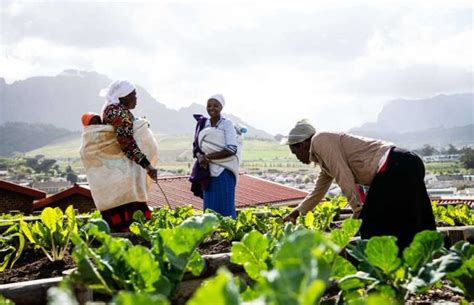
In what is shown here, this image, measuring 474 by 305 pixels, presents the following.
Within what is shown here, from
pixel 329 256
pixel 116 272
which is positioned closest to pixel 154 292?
pixel 116 272

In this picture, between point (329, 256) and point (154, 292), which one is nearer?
point (154, 292)

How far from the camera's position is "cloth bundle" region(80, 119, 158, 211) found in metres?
4.88

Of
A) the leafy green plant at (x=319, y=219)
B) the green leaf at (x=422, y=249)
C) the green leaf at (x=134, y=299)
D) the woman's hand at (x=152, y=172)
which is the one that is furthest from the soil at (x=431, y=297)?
the woman's hand at (x=152, y=172)

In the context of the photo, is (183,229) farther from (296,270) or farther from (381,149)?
(381,149)

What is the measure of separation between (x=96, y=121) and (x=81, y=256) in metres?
3.63

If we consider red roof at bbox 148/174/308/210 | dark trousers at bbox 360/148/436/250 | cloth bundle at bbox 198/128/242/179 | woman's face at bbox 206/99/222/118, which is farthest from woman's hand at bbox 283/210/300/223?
red roof at bbox 148/174/308/210

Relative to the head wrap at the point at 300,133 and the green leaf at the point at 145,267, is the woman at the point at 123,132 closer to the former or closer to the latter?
the head wrap at the point at 300,133

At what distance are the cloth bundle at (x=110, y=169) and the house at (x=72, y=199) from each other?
1689 cm

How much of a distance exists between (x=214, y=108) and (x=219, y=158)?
0.53 metres

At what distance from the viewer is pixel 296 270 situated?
0.92 metres

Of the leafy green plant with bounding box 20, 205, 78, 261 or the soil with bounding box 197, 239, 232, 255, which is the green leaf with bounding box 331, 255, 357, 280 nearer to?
the soil with bounding box 197, 239, 232, 255

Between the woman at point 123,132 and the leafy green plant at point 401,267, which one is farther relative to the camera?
the woman at point 123,132

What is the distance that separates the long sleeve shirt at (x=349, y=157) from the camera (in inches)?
148

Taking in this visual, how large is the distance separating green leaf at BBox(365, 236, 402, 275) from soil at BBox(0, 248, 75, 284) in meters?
2.11
